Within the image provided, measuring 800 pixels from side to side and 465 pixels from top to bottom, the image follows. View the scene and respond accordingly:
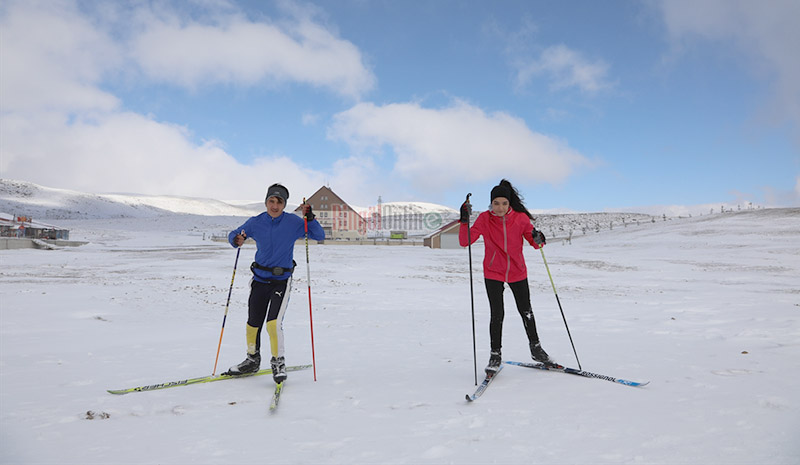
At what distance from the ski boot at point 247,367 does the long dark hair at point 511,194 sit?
3.29 meters

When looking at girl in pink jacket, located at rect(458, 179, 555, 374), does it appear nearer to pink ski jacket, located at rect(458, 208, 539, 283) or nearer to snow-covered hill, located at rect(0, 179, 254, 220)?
pink ski jacket, located at rect(458, 208, 539, 283)

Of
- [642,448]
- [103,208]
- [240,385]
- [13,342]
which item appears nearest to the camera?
[642,448]

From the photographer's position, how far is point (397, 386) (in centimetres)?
447

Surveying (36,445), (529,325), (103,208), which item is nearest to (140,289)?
(36,445)

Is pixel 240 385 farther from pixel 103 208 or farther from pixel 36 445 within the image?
pixel 103 208

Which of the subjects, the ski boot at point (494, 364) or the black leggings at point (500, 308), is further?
the black leggings at point (500, 308)

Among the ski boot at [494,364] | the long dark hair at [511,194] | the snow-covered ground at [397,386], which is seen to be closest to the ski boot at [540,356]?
the snow-covered ground at [397,386]

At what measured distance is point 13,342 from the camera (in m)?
6.54

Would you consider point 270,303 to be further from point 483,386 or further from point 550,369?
point 550,369

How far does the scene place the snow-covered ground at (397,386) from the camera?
2980 millimetres

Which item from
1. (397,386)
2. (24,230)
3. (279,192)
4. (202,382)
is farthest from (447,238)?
(202,382)

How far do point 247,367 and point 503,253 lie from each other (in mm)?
3174

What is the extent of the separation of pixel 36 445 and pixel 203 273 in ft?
52.9

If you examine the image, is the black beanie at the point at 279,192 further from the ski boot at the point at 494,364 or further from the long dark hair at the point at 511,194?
the ski boot at the point at 494,364
